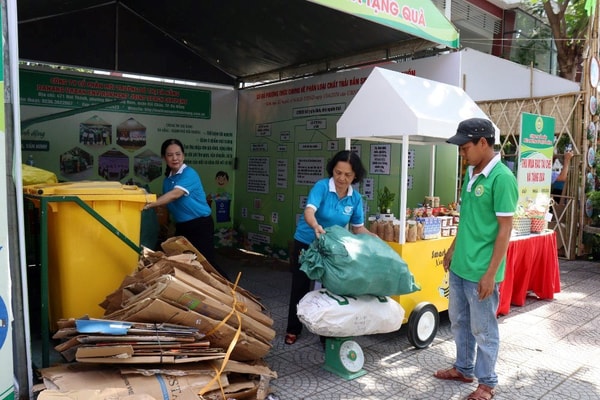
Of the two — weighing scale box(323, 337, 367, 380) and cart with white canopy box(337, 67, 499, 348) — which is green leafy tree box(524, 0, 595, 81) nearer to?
cart with white canopy box(337, 67, 499, 348)

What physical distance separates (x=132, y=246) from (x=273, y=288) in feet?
8.86

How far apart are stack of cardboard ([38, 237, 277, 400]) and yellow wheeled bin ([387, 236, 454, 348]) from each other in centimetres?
132

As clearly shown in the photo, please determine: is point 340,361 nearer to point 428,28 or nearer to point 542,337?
point 542,337

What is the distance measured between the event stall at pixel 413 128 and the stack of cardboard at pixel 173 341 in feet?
4.72

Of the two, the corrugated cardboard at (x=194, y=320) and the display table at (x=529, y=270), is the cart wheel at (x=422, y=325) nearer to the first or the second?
the display table at (x=529, y=270)

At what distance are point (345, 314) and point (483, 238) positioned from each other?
100 cm

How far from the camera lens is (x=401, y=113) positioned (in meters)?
4.02

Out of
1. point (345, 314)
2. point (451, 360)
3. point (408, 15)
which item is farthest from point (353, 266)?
point (408, 15)

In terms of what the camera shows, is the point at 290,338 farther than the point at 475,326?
Yes

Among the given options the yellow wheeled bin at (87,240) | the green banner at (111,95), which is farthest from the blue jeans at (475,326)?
the green banner at (111,95)

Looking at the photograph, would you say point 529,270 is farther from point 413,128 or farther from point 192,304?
point 192,304

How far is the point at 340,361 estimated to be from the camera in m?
3.46

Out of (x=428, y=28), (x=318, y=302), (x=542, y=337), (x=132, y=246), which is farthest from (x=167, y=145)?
(x=542, y=337)

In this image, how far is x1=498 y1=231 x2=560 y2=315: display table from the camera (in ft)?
16.2
